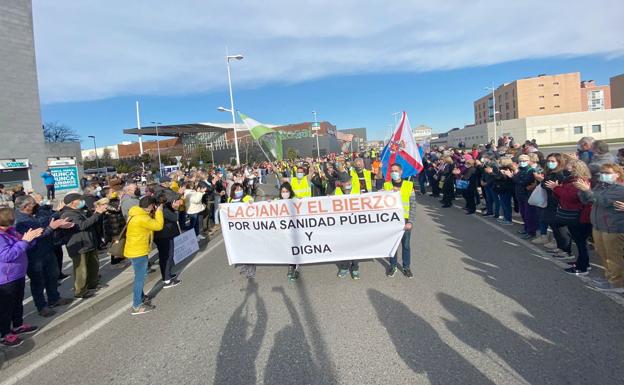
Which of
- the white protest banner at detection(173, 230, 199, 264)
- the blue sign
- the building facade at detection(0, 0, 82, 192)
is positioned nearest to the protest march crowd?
the white protest banner at detection(173, 230, 199, 264)

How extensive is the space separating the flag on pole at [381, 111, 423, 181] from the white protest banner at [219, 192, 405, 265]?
4.03 meters

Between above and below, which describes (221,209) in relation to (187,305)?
above

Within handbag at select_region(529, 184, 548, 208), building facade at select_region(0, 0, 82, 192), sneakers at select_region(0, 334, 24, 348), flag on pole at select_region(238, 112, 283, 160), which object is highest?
building facade at select_region(0, 0, 82, 192)

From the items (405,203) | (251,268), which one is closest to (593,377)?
(405,203)

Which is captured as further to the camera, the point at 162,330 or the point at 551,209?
the point at 551,209

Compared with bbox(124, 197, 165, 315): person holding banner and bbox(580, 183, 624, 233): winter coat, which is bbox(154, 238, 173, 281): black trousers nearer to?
bbox(124, 197, 165, 315): person holding banner

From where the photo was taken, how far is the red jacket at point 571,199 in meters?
5.20

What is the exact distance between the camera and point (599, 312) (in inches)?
→ 158

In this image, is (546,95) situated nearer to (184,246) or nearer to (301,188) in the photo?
(301,188)

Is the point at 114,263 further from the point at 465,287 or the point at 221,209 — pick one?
the point at 465,287

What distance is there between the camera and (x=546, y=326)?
3.78 meters

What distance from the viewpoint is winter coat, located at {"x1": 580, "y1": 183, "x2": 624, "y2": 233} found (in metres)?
4.43

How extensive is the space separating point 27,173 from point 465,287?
32.7 meters

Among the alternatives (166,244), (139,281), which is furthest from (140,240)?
(166,244)
